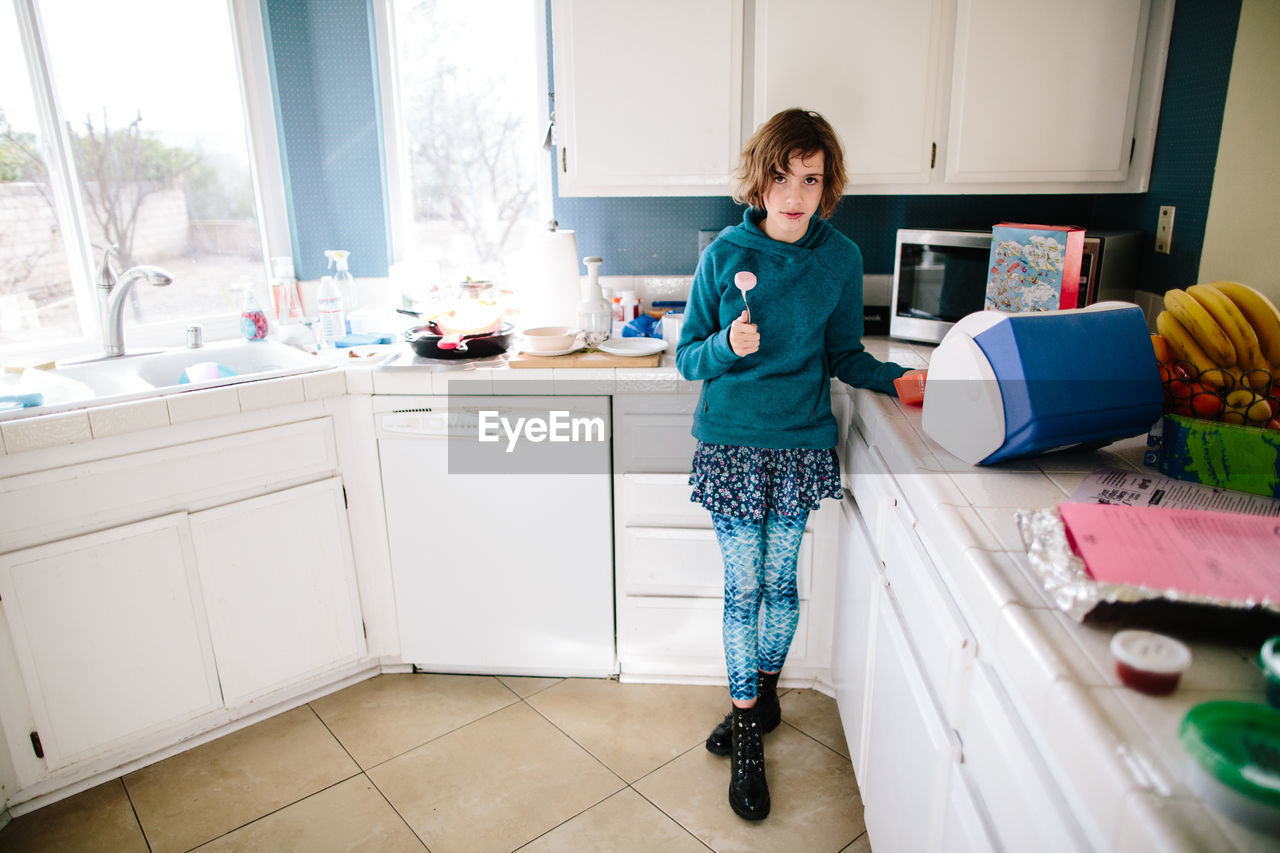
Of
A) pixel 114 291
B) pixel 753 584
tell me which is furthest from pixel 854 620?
pixel 114 291

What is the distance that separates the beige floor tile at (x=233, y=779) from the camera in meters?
1.77

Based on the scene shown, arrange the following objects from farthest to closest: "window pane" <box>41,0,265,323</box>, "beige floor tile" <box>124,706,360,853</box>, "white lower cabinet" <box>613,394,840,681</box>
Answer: "window pane" <box>41,0,265,323</box>
"white lower cabinet" <box>613,394,840,681</box>
"beige floor tile" <box>124,706,360,853</box>

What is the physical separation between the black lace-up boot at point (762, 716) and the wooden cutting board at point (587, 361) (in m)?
0.81

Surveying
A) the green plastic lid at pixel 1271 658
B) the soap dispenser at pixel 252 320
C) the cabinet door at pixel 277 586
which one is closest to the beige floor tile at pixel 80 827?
the cabinet door at pixel 277 586

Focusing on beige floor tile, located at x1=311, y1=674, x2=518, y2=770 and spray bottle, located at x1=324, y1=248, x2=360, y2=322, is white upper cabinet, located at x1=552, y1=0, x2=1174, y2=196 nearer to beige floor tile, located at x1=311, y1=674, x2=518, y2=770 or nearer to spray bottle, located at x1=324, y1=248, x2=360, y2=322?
spray bottle, located at x1=324, y1=248, x2=360, y2=322

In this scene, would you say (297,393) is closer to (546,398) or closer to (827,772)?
(546,398)

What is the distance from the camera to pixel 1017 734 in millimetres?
833

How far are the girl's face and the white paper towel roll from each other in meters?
0.86

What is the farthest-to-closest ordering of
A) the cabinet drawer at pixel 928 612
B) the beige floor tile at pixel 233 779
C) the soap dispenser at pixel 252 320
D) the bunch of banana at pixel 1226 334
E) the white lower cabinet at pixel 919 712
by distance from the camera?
the soap dispenser at pixel 252 320
the beige floor tile at pixel 233 779
the bunch of banana at pixel 1226 334
the cabinet drawer at pixel 928 612
the white lower cabinet at pixel 919 712

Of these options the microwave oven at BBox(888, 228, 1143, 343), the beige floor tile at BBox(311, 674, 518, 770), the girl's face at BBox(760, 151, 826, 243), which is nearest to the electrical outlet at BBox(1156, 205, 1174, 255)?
the microwave oven at BBox(888, 228, 1143, 343)

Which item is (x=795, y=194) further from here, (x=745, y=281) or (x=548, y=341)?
(x=548, y=341)

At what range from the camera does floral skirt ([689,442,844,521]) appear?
1679 millimetres

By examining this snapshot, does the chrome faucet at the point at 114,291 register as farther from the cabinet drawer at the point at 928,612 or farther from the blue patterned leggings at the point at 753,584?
the cabinet drawer at the point at 928,612

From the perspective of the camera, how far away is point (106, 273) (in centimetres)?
208
